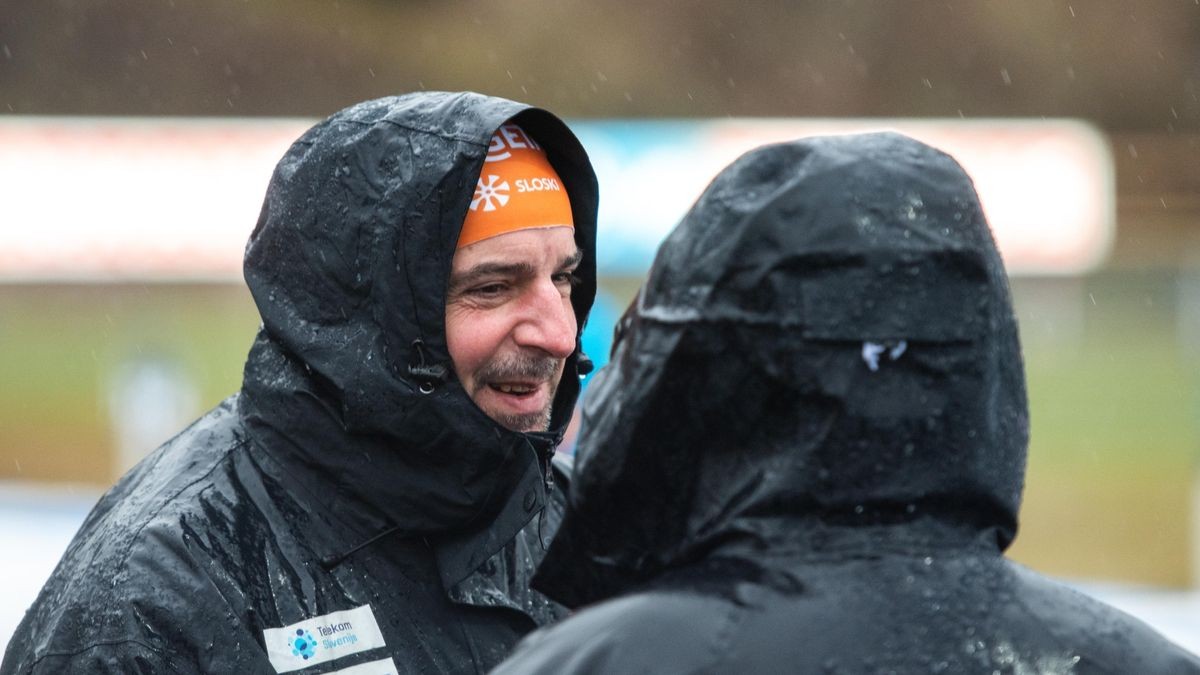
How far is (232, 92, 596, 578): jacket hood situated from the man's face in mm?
130

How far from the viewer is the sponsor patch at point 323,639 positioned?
2.09 metres

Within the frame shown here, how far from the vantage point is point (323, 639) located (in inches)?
84.0

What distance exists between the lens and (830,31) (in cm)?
2525

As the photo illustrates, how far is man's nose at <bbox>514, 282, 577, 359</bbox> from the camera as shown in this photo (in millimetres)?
2531

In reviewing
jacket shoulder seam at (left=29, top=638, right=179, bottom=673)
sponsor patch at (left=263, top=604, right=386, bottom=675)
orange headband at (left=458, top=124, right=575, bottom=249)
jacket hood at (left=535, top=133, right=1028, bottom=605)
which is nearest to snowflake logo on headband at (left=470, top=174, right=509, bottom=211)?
orange headband at (left=458, top=124, right=575, bottom=249)

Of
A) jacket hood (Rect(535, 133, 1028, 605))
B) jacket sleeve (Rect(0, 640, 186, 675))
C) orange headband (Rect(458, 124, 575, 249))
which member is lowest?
jacket sleeve (Rect(0, 640, 186, 675))

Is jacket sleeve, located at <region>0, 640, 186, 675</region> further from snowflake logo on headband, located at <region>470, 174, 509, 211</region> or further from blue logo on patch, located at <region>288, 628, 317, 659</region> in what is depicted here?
snowflake logo on headband, located at <region>470, 174, 509, 211</region>

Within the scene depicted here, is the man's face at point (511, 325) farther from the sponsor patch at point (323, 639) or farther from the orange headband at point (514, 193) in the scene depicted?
the sponsor patch at point (323, 639)

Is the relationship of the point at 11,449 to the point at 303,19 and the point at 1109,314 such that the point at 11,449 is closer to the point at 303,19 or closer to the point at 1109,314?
the point at 303,19

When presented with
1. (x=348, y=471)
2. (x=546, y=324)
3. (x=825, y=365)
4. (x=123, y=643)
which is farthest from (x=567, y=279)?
(x=825, y=365)

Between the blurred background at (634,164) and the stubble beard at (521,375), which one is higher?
the blurred background at (634,164)

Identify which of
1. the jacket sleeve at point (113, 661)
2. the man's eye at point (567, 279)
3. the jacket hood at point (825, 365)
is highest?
the man's eye at point (567, 279)

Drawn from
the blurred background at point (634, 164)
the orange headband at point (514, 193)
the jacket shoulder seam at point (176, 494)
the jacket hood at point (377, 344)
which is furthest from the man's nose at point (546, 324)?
the blurred background at point (634, 164)

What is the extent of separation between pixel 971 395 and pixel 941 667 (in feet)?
0.71
